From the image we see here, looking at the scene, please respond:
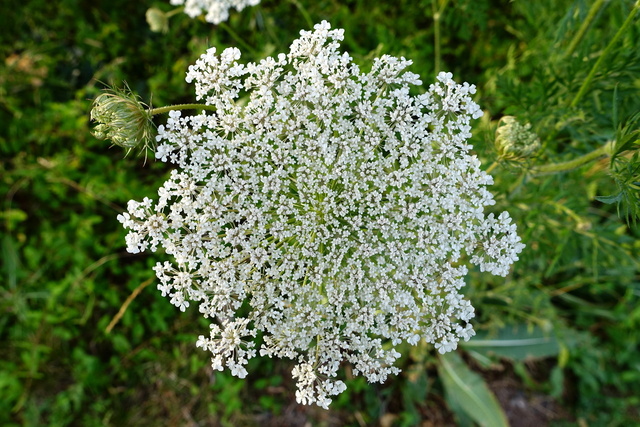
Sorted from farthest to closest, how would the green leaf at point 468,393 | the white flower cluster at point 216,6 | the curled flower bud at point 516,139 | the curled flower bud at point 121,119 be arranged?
the green leaf at point 468,393 < the white flower cluster at point 216,6 < the curled flower bud at point 516,139 < the curled flower bud at point 121,119

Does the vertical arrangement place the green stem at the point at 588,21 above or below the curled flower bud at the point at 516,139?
above

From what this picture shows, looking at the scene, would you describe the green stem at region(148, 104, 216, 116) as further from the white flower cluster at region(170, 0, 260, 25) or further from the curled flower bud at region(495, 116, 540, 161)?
the curled flower bud at region(495, 116, 540, 161)

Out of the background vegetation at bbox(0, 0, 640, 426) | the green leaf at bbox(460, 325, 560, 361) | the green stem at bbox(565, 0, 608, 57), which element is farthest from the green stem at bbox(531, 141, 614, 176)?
the green leaf at bbox(460, 325, 560, 361)

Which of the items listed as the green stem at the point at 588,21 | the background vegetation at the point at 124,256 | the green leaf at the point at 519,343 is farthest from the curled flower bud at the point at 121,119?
the green leaf at the point at 519,343

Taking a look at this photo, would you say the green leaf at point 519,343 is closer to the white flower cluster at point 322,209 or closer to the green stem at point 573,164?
the green stem at point 573,164

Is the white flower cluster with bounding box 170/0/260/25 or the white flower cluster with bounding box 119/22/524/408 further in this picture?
the white flower cluster with bounding box 170/0/260/25
